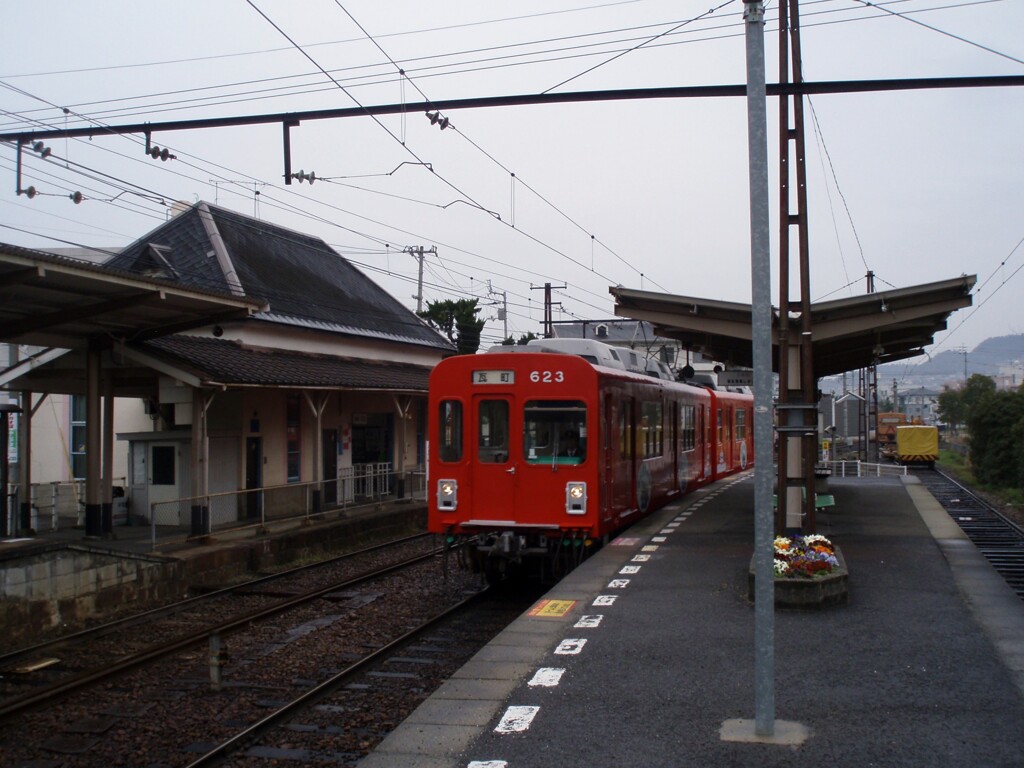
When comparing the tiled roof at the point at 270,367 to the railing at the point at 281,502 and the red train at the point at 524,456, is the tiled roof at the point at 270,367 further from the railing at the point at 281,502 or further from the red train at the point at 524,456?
the red train at the point at 524,456

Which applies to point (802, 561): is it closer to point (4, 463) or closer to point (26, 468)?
point (4, 463)

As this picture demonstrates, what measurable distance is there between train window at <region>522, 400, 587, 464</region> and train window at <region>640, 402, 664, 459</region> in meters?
2.87

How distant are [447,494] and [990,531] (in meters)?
10.5

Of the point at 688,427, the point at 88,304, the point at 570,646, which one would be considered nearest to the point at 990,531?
the point at 688,427

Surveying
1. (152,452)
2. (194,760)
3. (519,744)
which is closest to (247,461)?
(152,452)

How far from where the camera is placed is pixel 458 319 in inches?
1458

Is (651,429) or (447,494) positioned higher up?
(651,429)

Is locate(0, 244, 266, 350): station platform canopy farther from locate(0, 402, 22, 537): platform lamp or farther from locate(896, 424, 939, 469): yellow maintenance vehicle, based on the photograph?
locate(896, 424, 939, 469): yellow maintenance vehicle

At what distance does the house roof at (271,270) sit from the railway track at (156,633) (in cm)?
677

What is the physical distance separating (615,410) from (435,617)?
3.40 m

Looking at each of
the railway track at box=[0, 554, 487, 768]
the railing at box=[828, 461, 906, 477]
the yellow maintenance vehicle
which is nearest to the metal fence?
the railway track at box=[0, 554, 487, 768]

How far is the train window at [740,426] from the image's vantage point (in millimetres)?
27666

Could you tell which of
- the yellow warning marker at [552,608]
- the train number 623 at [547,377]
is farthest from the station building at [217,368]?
the yellow warning marker at [552,608]

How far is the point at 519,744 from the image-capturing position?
554 centimetres
